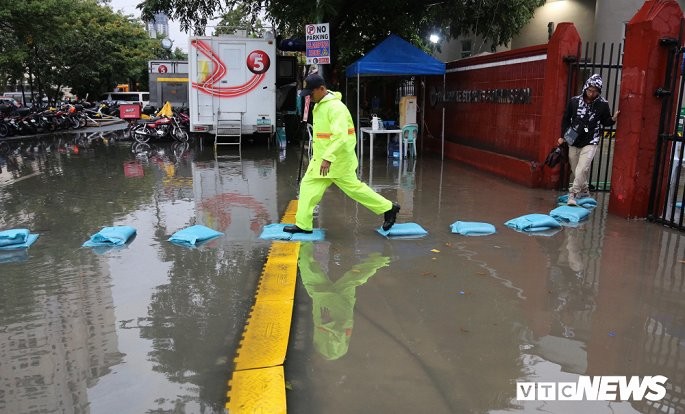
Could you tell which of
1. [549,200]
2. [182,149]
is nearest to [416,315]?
[549,200]

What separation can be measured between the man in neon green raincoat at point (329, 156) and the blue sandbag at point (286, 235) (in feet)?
0.23

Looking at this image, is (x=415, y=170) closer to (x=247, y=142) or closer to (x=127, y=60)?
(x=247, y=142)

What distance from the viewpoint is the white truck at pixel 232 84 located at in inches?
574

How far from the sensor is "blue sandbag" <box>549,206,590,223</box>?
711 centimetres

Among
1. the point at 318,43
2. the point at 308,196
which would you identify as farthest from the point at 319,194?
the point at 318,43

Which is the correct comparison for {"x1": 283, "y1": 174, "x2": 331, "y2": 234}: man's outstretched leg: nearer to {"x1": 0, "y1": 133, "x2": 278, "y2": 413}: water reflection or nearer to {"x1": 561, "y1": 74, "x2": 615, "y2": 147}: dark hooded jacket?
{"x1": 0, "y1": 133, "x2": 278, "y2": 413}: water reflection

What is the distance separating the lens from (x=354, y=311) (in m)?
4.30

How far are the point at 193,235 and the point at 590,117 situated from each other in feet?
17.8

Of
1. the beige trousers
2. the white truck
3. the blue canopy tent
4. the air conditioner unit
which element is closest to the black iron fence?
the beige trousers

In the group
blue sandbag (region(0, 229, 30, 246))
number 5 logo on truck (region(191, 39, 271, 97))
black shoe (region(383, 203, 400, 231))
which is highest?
number 5 logo on truck (region(191, 39, 271, 97))

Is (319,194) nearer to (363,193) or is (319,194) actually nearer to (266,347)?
(363,193)

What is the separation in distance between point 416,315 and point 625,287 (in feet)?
6.35

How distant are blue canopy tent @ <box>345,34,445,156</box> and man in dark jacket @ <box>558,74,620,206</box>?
4.88 meters

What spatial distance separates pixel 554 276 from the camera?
509 cm
